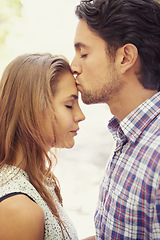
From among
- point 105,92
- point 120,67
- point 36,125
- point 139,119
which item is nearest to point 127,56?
point 120,67

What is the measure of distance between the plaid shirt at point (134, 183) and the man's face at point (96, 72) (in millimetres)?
184

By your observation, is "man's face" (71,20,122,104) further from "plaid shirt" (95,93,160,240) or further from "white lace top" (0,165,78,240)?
"white lace top" (0,165,78,240)

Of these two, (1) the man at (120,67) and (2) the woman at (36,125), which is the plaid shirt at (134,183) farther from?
(2) the woman at (36,125)

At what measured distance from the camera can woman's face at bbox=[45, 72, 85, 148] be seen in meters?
1.30

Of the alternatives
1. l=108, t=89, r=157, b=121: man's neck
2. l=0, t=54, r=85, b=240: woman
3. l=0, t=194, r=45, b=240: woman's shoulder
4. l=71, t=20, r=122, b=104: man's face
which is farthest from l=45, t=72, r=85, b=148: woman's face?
l=0, t=194, r=45, b=240: woman's shoulder

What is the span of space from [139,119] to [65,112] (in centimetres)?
29

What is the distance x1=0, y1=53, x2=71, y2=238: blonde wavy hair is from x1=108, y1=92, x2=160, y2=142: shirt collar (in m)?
0.28

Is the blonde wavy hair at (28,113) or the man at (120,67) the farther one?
the man at (120,67)

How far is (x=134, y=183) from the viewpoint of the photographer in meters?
1.19

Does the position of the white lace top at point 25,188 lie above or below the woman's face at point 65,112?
below

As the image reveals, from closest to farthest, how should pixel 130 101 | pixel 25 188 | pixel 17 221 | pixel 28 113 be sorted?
1. pixel 17 221
2. pixel 25 188
3. pixel 28 113
4. pixel 130 101

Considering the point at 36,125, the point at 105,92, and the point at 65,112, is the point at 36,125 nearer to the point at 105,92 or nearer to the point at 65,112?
the point at 65,112

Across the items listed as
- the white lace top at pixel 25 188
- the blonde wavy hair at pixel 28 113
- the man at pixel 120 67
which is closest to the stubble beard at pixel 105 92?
the man at pixel 120 67

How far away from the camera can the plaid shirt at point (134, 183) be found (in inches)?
44.7
